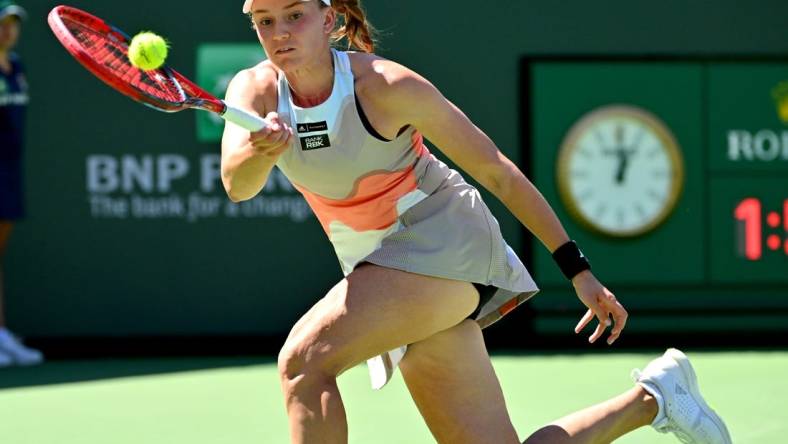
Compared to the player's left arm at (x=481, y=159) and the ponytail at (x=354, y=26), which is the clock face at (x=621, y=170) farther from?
the player's left arm at (x=481, y=159)

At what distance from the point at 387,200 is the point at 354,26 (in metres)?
0.45

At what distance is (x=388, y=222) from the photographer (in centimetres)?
305

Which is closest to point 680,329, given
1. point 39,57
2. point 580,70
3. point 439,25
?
point 580,70

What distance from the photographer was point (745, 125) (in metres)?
6.56

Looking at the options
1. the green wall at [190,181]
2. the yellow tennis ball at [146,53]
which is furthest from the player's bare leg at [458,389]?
the green wall at [190,181]

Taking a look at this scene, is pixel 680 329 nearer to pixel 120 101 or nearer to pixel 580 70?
pixel 580 70

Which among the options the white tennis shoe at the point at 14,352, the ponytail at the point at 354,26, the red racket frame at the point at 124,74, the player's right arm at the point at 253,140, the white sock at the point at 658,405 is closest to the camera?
the red racket frame at the point at 124,74

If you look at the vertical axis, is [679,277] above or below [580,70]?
below

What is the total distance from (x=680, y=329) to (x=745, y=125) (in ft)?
3.33

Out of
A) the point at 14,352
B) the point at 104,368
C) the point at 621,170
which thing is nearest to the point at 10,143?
the point at 14,352

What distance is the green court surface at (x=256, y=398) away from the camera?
4.38m

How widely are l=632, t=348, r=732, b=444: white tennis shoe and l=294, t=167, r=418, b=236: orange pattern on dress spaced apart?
875mm

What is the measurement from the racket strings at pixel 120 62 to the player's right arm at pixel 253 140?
152 millimetres

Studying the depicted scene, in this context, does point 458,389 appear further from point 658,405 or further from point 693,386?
point 693,386
